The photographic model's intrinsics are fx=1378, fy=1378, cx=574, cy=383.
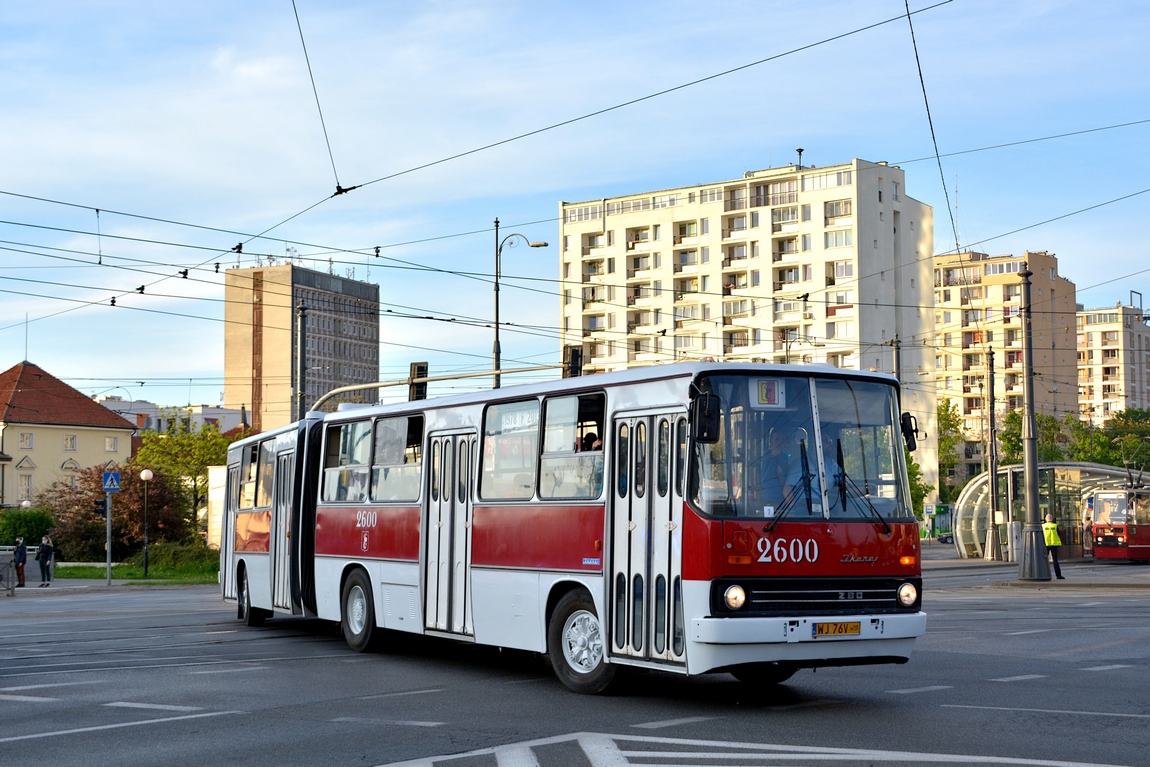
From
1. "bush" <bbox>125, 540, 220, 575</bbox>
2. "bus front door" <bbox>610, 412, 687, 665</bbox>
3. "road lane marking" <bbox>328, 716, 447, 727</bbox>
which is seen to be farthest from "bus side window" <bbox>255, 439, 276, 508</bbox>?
"bush" <bbox>125, 540, 220, 575</bbox>

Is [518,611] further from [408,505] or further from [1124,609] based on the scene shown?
[1124,609]

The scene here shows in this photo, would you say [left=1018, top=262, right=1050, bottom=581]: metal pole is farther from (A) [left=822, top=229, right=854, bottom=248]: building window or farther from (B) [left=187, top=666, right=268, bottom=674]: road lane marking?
(A) [left=822, top=229, right=854, bottom=248]: building window

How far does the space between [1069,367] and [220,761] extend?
144674 mm

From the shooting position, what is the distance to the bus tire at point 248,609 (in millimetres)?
22188

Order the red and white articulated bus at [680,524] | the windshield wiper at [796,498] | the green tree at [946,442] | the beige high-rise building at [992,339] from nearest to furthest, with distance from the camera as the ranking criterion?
1. the red and white articulated bus at [680,524]
2. the windshield wiper at [796,498]
3. the green tree at [946,442]
4. the beige high-rise building at [992,339]

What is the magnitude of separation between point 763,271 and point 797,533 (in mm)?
88649

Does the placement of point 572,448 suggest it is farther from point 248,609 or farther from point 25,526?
point 25,526

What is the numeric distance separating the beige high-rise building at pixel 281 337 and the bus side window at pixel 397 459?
133m

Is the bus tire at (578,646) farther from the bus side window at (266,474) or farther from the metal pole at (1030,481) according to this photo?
the metal pole at (1030,481)

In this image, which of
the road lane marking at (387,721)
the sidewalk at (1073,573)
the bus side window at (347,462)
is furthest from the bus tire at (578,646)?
the sidewalk at (1073,573)

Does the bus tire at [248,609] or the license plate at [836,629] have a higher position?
the license plate at [836,629]

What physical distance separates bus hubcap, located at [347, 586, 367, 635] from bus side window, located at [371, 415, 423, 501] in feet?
4.48

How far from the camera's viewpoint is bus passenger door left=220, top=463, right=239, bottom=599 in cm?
2312

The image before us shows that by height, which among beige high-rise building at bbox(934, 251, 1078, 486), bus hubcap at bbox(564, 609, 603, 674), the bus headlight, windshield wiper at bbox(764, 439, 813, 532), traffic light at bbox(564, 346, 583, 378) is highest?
beige high-rise building at bbox(934, 251, 1078, 486)
